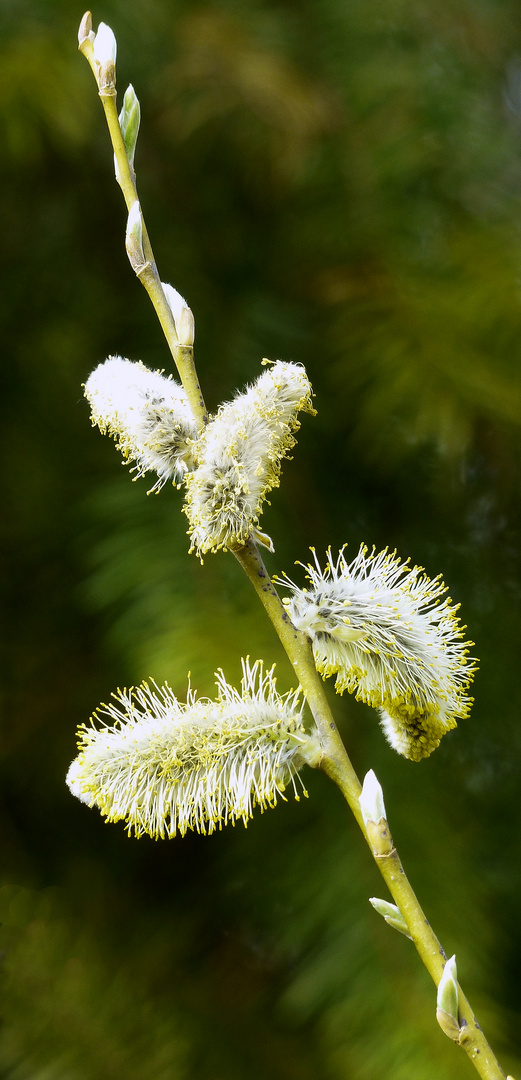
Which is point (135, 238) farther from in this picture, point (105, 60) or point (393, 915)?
point (393, 915)

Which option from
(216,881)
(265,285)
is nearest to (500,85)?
(265,285)

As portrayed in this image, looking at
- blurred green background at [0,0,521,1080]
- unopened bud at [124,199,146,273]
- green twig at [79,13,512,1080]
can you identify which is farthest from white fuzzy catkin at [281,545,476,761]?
blurred green background at [0,0,521,1080]

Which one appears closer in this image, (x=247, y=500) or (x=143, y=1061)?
(x=247, y=500)

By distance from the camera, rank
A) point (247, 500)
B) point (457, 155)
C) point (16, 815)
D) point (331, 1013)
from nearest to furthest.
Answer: point (247, 500) → point (331, 1013) → point (457, 155) → point (16, 815)

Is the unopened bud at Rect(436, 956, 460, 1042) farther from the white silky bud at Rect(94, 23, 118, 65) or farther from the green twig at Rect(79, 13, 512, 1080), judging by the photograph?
the white silky bud at Rect(94, 23, 118, 65)

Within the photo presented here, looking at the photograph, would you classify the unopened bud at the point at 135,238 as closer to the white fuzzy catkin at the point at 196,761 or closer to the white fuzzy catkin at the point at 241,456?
the white fuzzy catkin at the point at 241,456

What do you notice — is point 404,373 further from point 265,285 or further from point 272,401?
point 272,401
